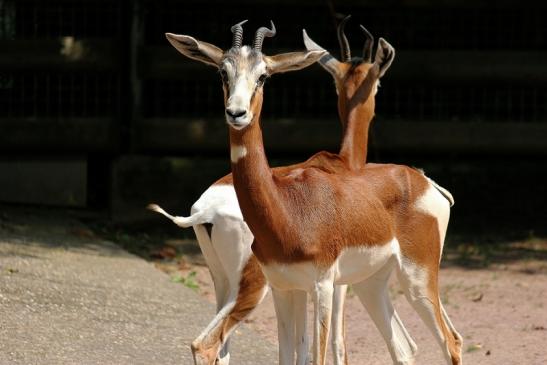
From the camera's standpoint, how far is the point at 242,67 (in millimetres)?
5105

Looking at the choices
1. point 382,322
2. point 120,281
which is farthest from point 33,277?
point 382,322

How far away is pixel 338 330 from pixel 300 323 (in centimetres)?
51

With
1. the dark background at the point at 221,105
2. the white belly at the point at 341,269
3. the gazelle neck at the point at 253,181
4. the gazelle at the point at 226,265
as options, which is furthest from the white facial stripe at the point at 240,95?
the dark background at the point at 221,105

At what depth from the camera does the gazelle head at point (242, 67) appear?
4.93m

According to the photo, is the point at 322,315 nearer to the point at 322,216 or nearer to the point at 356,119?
the point at 322,216

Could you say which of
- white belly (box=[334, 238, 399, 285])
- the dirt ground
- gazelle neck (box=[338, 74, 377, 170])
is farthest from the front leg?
the dirt ground

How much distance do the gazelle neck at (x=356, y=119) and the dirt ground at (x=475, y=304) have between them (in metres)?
1.33

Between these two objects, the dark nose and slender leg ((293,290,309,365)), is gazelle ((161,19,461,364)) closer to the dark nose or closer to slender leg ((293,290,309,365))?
the dark nose

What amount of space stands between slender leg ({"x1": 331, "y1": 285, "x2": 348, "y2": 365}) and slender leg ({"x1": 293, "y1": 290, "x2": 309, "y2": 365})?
41cm

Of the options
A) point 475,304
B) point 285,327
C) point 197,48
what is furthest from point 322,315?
point 475,304

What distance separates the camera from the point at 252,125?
5.19m

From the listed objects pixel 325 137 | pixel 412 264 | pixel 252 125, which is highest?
pixel 252 125

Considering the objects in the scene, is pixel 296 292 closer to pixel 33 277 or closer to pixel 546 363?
pixel 546 363

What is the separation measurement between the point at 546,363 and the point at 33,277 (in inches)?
148
